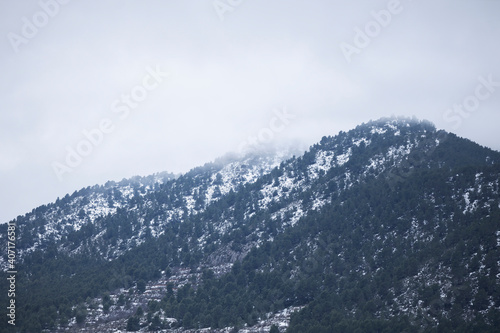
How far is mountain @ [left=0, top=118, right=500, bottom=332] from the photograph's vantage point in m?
106

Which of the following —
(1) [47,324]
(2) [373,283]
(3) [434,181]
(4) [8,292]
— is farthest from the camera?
(4) [8,292]

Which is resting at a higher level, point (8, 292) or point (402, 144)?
point (402, 144)

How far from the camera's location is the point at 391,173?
164 m

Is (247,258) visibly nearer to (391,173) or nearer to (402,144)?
(391,173)

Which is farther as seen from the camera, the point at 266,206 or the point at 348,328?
the point at 266,206

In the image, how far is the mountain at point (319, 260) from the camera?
349ft

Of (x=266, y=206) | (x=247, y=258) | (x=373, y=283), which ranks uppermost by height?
(x=266, y=206)

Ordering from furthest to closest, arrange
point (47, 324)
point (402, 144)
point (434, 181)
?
point (402, 144), point (434, 181), point (47, 324)

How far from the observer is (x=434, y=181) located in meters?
142

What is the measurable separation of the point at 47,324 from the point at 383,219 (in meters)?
95.1

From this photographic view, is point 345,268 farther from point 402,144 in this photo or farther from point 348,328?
point 402,144

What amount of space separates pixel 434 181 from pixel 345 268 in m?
36.3

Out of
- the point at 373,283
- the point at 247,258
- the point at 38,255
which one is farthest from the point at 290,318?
the point at 38,255

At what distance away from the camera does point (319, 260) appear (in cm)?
14150
